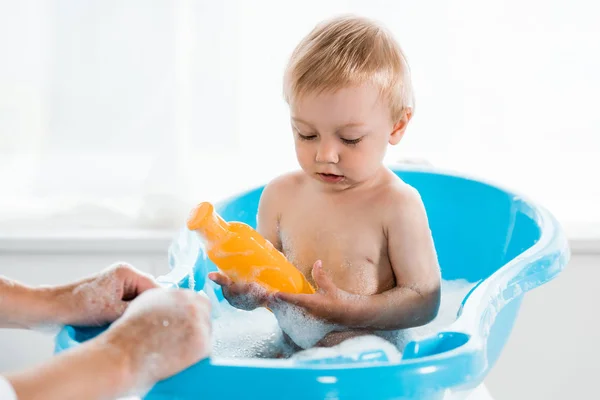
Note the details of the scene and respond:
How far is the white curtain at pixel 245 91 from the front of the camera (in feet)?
5.72

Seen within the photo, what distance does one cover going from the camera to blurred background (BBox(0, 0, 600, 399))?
1.74 metres

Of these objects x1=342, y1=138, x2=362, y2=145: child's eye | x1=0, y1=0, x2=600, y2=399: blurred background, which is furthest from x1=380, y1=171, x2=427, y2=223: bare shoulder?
x1=0, y1=0, x2=600, y2=399: blurred background

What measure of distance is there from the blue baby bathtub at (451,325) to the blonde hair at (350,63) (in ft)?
0.85

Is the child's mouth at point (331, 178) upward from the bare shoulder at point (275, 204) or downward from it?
upward

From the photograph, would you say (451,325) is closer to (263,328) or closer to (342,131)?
(342,131)

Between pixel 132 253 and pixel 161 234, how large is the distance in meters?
0.08

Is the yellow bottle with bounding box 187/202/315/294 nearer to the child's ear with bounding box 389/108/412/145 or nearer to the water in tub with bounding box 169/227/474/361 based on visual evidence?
the water in tub with bounding box 169/227/474/361

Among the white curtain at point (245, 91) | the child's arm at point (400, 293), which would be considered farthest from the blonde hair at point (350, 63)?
the white curtain at point (245, 91)

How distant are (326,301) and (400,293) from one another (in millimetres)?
107

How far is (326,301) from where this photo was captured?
106 cm

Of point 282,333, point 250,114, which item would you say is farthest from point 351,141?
point 250,114

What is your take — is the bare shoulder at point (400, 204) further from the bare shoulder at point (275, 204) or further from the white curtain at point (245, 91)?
the white curtain at point (245, 91)

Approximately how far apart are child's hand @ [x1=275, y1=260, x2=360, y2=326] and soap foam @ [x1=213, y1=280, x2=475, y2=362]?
3cm

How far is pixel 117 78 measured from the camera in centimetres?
180
